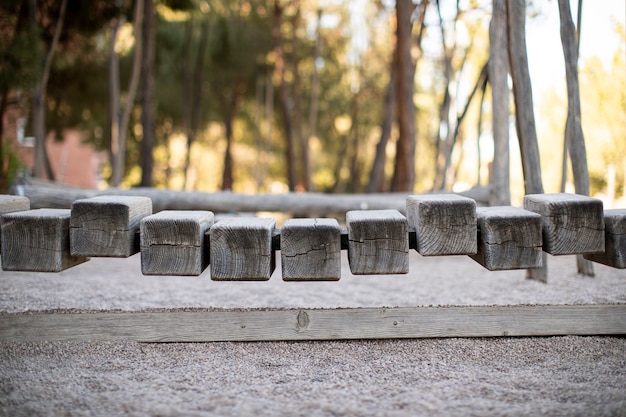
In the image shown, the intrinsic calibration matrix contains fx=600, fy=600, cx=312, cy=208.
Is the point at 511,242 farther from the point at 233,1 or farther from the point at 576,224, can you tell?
the point at 233,1

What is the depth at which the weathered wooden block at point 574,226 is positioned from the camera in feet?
7.05

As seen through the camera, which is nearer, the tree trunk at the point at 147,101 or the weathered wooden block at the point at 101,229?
the weathered wooden block at the point at 101,229

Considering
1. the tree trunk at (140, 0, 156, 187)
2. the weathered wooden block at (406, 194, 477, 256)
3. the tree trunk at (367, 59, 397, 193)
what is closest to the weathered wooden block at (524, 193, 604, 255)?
the weathered wooden block at (406, 194, 477, 256)

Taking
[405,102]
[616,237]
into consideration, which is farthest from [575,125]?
[405,102]

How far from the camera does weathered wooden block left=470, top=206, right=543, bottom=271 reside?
2133mm

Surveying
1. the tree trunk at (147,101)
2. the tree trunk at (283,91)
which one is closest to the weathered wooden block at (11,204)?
the tree trunk at (147,101)

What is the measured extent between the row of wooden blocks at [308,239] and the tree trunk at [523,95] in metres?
2.15

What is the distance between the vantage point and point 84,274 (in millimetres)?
5309

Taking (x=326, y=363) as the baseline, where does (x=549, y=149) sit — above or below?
above

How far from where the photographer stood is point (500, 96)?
4.70 metres

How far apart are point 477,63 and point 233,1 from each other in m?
6.83

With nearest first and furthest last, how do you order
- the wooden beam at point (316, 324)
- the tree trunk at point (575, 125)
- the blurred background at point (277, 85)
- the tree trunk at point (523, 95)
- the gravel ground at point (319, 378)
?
1. the gravel ground at point (319, 378)
2. the wooden beam at point (316, 324)
3. the tree trunk at point (575, 125)
4. the tree trunk at point (523, 95)
5. the blurred background at point (277, 85)

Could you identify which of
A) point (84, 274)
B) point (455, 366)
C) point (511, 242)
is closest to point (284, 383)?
point (455, 366)

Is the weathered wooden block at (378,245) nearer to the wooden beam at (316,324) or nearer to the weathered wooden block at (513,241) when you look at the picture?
the weathered wooden block at (513,241)
